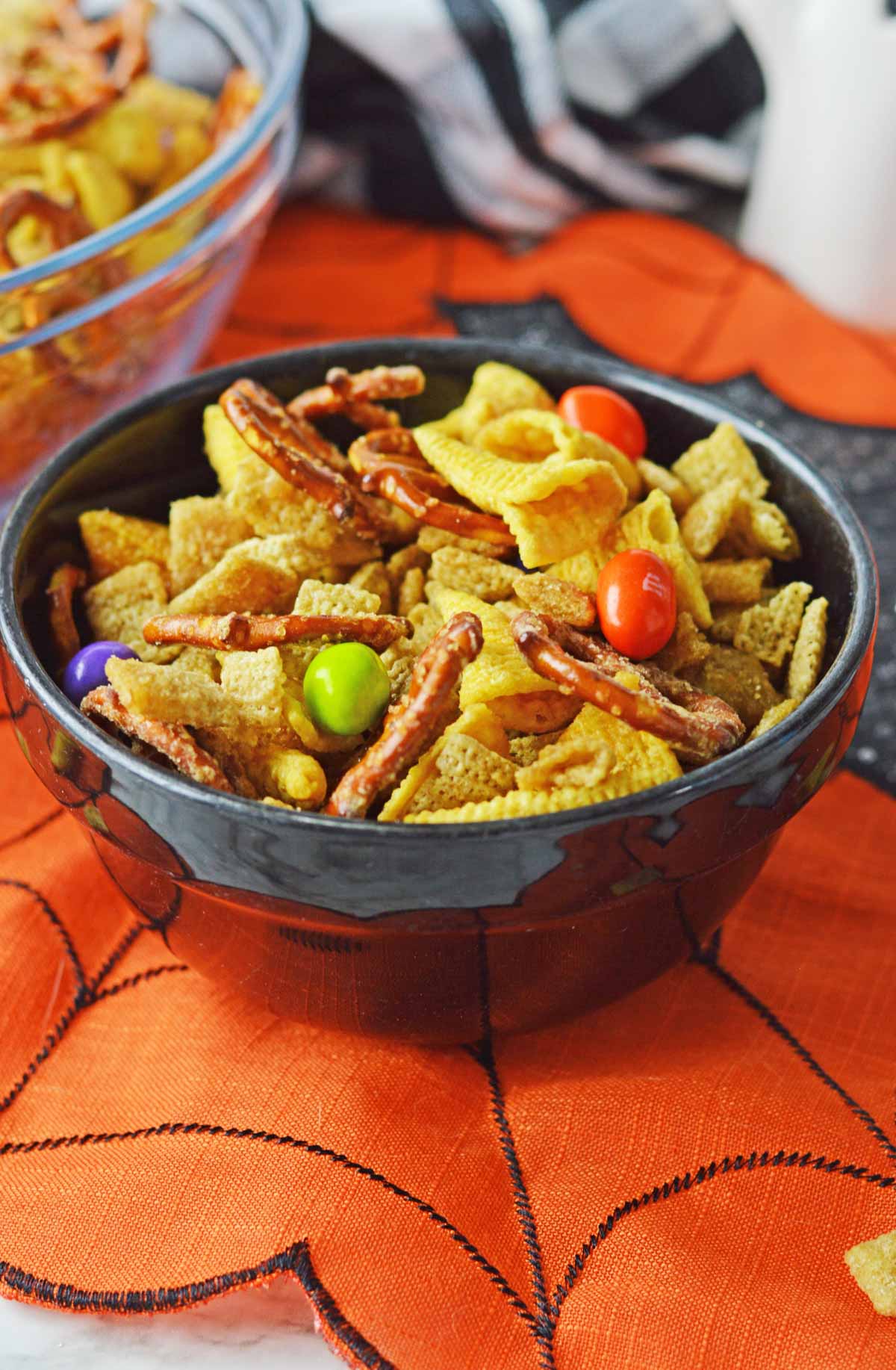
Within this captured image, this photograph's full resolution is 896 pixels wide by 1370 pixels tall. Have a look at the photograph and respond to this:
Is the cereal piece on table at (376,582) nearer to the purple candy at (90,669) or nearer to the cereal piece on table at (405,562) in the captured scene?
the cereal piece on table at (405,562)

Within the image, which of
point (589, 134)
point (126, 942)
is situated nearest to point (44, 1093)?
point (126, 942)

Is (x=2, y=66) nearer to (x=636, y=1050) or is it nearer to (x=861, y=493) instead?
(x=861, y=493)

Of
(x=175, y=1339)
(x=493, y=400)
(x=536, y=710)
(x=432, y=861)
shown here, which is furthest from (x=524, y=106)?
(x=175, y=1339)

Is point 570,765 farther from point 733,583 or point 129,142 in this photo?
point 129,142

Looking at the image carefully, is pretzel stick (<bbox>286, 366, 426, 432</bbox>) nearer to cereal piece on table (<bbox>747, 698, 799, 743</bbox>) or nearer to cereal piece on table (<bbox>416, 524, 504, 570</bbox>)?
cereal piece on table (<bbox>416, 524, 504, 570</bbox>)

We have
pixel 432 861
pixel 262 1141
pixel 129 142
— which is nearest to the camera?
pixel 432 861

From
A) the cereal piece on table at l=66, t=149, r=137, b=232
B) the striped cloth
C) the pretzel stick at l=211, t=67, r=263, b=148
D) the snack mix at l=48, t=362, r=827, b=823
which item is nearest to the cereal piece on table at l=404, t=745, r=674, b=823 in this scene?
the snack mix at l=48, t=362, r=827, b=823
